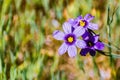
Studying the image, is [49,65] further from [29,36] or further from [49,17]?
[49,17]

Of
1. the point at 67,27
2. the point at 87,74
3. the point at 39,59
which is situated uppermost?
the point at 67,27

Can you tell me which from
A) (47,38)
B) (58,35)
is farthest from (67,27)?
(47,38)

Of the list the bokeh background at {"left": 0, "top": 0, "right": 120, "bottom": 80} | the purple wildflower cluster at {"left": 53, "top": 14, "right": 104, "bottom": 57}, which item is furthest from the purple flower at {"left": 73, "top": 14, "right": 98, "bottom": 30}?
the bokeh background at {"left": 0, "top": 0, "right": 120, "bottom": 80}

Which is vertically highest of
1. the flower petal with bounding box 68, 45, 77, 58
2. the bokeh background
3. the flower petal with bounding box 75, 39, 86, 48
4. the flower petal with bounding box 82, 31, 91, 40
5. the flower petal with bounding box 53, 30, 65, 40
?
the flower petal with bounding box 53, 30, 65, 40

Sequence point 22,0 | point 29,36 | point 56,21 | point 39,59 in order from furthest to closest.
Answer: point 22,0, point 56,21, point 29,36, point 39,59

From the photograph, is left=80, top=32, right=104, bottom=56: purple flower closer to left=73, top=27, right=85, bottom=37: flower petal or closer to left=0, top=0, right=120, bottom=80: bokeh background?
left=73, top=27, right=85, bottom=37: flower petal

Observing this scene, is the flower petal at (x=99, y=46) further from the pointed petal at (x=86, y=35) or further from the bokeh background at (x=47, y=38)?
the bokeh background at (x=47, y=38)

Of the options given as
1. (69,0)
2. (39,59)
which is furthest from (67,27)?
(69,0)

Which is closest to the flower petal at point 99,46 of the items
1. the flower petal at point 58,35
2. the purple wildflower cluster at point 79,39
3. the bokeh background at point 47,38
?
the purple wildflower cluster at point 79,39
